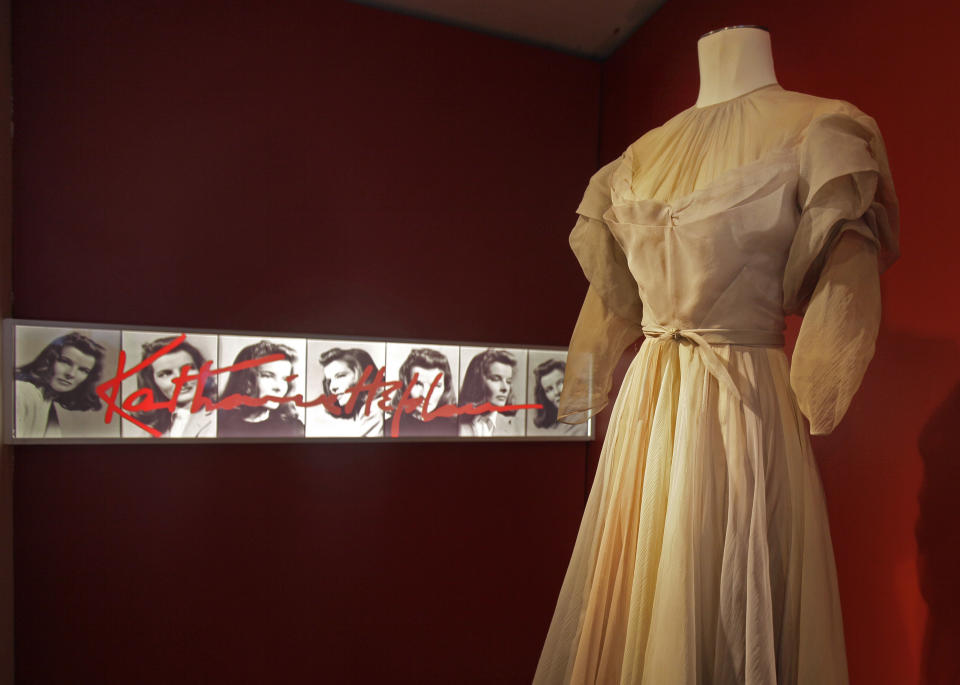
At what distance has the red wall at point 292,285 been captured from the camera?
186 centimetres

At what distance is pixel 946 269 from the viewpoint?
123cm

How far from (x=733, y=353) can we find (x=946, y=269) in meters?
0.57

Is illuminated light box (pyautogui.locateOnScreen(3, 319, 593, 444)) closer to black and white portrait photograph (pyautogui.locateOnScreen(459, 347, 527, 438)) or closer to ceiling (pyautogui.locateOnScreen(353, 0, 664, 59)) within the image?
black and white portrait photograph (pyautogui.locateOnScreen(459, 347, 527, 438))

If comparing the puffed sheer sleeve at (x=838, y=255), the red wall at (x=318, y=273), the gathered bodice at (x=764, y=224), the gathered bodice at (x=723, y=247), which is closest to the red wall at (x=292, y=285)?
the red wall at (x=318, y=273)

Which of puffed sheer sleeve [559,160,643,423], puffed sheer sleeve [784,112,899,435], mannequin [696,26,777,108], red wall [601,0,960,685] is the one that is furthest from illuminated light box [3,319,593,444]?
puffed sheer sleeve [784,112,899,435]

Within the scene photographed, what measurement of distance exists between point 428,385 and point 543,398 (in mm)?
454

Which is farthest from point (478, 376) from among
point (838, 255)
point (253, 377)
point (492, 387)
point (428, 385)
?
point (838, 255)

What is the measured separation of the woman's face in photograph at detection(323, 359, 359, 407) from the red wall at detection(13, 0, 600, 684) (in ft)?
0.42

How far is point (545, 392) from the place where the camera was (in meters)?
2.36

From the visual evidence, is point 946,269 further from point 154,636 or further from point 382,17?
point 154,636

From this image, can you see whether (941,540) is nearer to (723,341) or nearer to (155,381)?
(723,341)

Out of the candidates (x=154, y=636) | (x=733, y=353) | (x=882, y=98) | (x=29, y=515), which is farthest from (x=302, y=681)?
(x=882, y=98)
